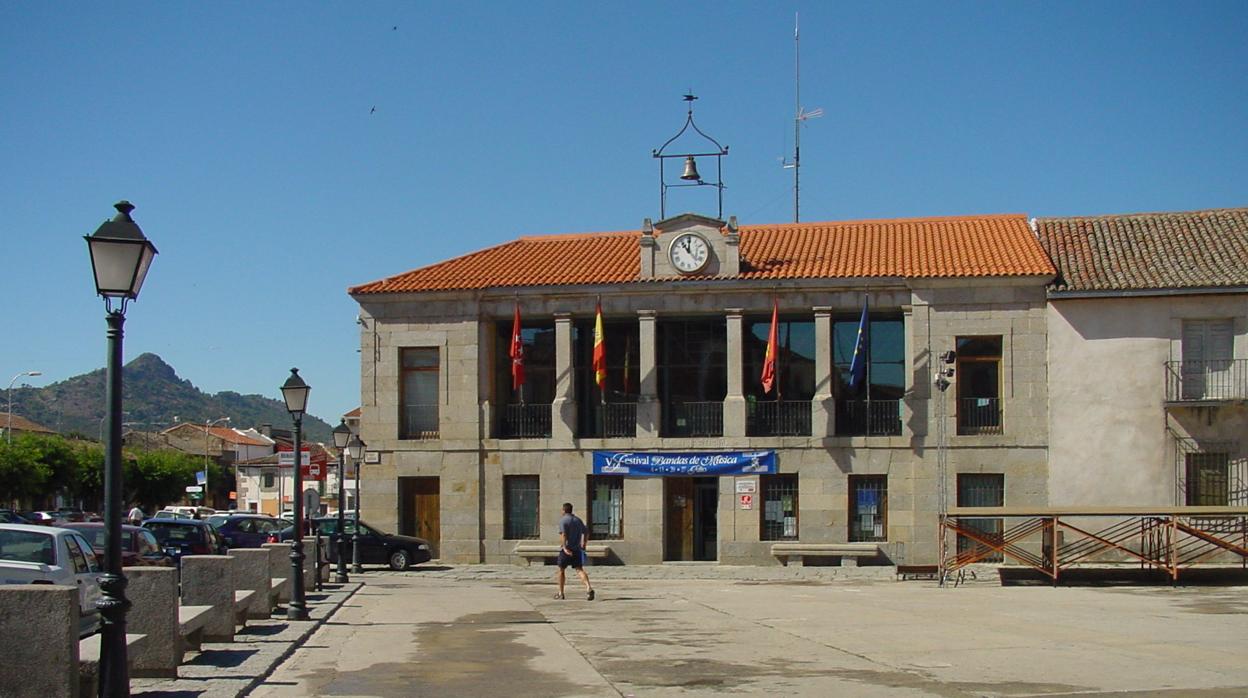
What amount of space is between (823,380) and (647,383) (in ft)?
15.5

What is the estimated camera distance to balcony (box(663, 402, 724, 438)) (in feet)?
125

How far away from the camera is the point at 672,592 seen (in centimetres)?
2775

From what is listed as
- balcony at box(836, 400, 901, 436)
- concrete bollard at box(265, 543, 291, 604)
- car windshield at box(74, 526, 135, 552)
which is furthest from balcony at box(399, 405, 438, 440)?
car windshield at box(74, 526, 135, 552)

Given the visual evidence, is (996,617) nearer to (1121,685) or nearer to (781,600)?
(781,600)

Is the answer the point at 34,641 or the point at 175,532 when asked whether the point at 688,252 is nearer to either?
the point at 175,532

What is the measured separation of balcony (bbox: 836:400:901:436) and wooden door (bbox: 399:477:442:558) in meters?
11.3

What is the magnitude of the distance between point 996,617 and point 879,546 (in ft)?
54.1

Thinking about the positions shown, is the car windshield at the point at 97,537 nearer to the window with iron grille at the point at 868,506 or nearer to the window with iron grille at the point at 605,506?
the window with iron grille at the point at 605,506

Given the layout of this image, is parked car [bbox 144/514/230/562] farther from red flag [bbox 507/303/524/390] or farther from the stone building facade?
red flag [bbox 507/303/524/390]

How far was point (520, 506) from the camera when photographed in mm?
38625

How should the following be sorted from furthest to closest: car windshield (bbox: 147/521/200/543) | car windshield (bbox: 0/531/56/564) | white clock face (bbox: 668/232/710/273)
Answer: white clock face (bbox: 668/232/710/273) < car windshield (bbox: 147/521/200/543) < car windshield (bbox: 0/531/56/564)

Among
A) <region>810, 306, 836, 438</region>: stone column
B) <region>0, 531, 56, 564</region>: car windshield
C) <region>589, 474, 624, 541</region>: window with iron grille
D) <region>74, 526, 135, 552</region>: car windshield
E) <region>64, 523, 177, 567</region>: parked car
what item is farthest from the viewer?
<region>589, 474, 624, 541</region>: window with iron grille

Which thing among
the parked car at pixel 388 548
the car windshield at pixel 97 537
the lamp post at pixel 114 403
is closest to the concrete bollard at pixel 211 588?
the lamp post at pixel 114 403

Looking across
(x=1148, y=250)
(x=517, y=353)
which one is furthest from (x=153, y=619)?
(x=1148, y=250)
